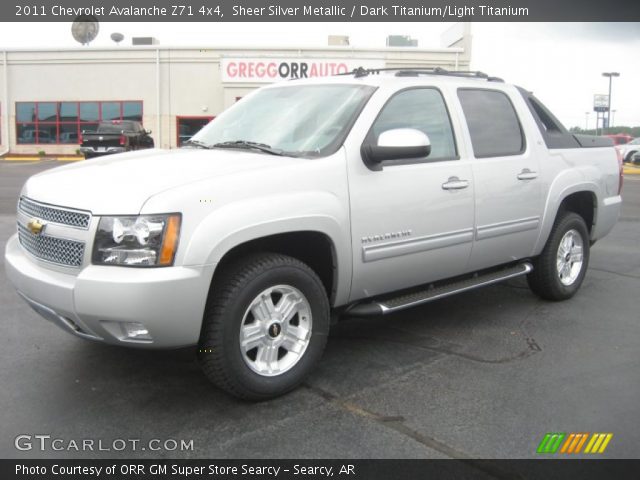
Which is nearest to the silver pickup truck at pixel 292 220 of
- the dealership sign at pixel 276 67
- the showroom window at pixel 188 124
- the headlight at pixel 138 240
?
the headlight at pixel 138 240

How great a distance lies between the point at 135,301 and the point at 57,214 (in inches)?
29.5

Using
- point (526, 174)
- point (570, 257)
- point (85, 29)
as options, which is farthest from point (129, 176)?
point (85, 29)

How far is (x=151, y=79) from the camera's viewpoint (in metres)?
31.2

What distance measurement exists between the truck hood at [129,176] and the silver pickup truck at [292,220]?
13mm

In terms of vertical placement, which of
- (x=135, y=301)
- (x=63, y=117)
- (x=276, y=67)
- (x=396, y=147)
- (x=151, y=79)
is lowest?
(x=135, y=301)

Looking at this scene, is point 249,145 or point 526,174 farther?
point 526,174

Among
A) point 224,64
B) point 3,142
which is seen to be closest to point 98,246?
point 224,64

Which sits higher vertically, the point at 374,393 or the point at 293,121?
the point at 293,121

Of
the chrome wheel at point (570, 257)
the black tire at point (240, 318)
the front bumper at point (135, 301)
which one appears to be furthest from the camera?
the chrome wheel at point (570, 257)

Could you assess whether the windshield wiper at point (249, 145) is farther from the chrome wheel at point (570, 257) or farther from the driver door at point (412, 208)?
the chrome wheel at point (570, 257)

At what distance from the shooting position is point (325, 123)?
4.12 metres

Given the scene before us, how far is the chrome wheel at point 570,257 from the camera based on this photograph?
5.72 meters

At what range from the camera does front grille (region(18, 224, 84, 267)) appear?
3252 millimetres

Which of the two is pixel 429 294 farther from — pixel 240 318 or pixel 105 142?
pixel 105 142
